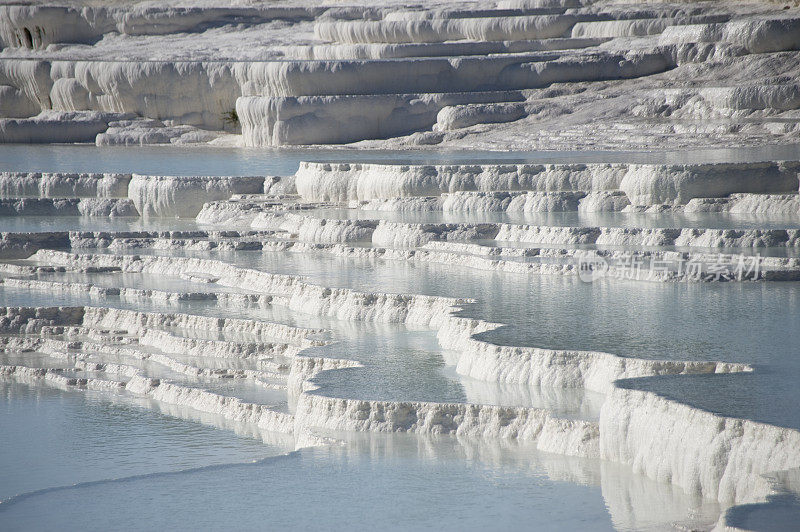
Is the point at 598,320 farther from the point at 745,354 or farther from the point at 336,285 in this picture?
the point at 336,285

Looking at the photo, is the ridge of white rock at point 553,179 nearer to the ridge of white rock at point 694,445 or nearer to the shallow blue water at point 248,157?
the shallow blue water at point 248,157

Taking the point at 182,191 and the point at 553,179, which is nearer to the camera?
the point at 553,179

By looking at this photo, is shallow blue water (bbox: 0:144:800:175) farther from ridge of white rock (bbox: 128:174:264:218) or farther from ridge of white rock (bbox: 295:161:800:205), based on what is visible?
ridge of white rock (bbox: 128:174:264:218)

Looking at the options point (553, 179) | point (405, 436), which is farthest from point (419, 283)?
point (553, 179)

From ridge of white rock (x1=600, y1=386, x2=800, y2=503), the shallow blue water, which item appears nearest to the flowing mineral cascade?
ridge of white rock (x1=600, y1=386, x2=800, y2=503)

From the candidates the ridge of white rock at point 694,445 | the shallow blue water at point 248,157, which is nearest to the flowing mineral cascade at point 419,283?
the ridge of white rock at point 694,445

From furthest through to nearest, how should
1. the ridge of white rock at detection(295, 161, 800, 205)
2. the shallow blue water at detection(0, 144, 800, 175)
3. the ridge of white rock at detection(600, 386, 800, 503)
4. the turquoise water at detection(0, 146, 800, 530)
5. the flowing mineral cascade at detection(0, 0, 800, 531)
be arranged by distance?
the shallow blue water at detection(0, 144, 800, 175), the ridge of white rock at detection(295, 161, 800, 205), the flowing mineral cascade at detection(0, 0, 800, 531), the turquoise water at detection(0, 146, 800, 530), the ridge of white rock at detection(600, 386, 800, 503)

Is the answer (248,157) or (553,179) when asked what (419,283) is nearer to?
(553,179)

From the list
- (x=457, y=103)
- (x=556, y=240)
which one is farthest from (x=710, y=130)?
(x=556, y=240)
